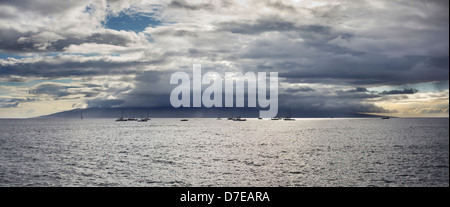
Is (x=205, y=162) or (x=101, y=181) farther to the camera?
(x=205, y=162)

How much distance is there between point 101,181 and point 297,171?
34.5 meters
